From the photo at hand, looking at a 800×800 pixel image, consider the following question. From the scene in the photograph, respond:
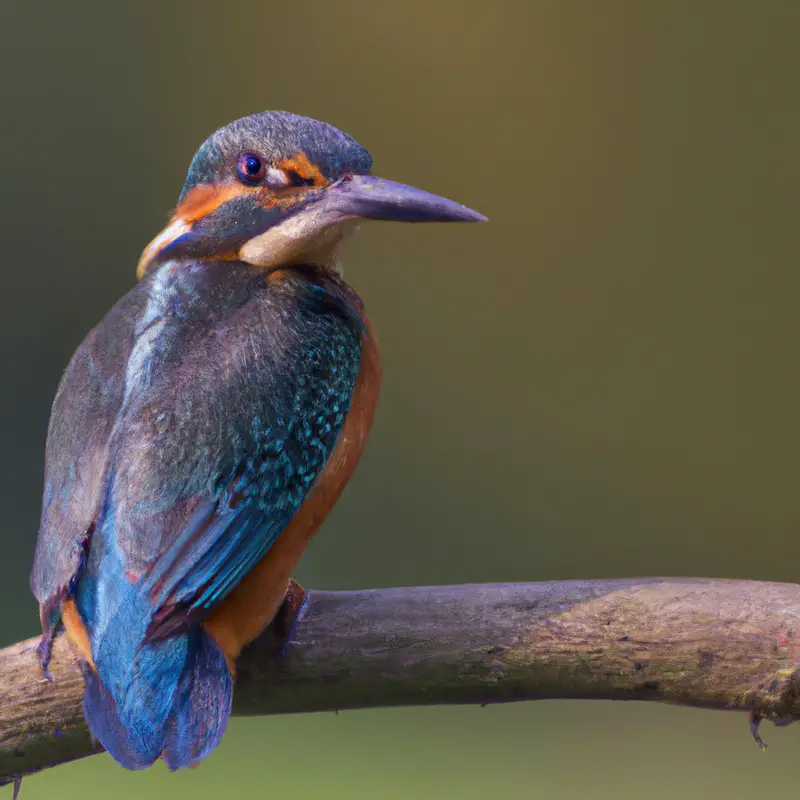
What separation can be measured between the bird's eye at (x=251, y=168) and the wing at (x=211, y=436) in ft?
0.36

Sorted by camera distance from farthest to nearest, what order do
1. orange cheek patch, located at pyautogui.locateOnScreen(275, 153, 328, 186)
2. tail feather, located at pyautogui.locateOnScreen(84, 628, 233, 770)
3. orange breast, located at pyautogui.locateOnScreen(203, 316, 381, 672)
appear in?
1. orange cheek patch, located at pyautogui.locateOnScreen(275, 153, 328, 186)
2. orange breast, located at pyautogui.locateOnScreen(203, 316, 381, 672)
3. tail feather, located at pyautogui.locateOnScreen(84, 628, 233, 770)

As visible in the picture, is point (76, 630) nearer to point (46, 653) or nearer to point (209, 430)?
point (46, 653)

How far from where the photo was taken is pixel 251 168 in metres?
1.33

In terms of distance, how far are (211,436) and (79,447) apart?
0.48 feet

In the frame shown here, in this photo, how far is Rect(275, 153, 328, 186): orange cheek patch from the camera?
131 centimetres

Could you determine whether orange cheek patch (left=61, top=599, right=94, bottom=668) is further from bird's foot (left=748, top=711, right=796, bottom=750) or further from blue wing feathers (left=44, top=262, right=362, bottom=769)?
bird's foot (left=748, top=711, right=796, bottom=750)

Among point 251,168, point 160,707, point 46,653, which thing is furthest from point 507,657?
point 251,168

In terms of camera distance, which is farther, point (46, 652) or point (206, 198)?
point (206, 198)

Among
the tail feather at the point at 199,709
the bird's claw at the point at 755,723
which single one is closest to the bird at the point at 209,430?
the tail feather at the point at 199,709

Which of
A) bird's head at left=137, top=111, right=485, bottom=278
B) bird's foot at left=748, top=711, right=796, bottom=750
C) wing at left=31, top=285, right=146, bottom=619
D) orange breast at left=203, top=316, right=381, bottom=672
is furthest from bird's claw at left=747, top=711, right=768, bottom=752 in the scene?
wing at left=31, top=285, right=146, bottom=619

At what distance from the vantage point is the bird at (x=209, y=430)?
109 centimetres

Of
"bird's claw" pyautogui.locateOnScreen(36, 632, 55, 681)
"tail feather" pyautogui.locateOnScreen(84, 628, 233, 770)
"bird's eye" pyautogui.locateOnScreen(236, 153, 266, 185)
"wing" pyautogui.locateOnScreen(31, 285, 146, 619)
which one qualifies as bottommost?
"bird's claw" pyautogui.locateOnScreen(36, 632, 55, 681)

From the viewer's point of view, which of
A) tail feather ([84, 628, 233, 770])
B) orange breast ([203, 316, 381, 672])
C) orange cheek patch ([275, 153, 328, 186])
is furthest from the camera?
orange cheek patch ([275, 153, 328, 186])

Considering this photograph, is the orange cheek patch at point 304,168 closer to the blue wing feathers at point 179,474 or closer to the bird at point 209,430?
the bird at point 209,430
